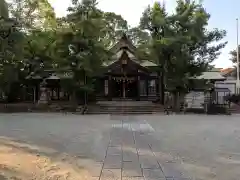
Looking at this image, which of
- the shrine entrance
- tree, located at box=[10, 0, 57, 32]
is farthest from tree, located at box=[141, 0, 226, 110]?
tree, located at box=[10, 0, 57, 32]

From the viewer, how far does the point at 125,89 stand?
3191 cm

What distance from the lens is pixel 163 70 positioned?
24547 millimetres

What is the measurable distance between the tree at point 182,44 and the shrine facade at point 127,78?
13.9 ft

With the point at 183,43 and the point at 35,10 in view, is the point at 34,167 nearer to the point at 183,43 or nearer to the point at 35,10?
the point at 183,43

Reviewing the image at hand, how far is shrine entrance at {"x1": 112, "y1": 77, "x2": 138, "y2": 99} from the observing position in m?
31.0

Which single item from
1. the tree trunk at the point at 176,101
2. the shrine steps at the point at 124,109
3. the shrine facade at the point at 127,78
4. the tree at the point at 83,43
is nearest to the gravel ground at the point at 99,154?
the tree at the point at 83,43

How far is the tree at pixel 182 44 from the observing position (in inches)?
914

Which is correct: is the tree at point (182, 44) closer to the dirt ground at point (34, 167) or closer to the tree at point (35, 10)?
the tree at point (35, 10)

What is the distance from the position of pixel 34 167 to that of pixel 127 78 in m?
23.7

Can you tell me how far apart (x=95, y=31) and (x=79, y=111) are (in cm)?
593

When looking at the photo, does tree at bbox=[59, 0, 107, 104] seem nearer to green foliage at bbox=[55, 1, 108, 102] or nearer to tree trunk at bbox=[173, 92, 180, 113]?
green foliage at bbox=[55, 1, 108, 102]

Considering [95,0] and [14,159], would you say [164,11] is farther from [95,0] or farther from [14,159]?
[14,159]

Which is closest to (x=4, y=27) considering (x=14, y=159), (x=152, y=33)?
(x=14, y=159)

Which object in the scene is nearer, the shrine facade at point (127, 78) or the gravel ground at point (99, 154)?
the gravel ground at point (99, 154)
